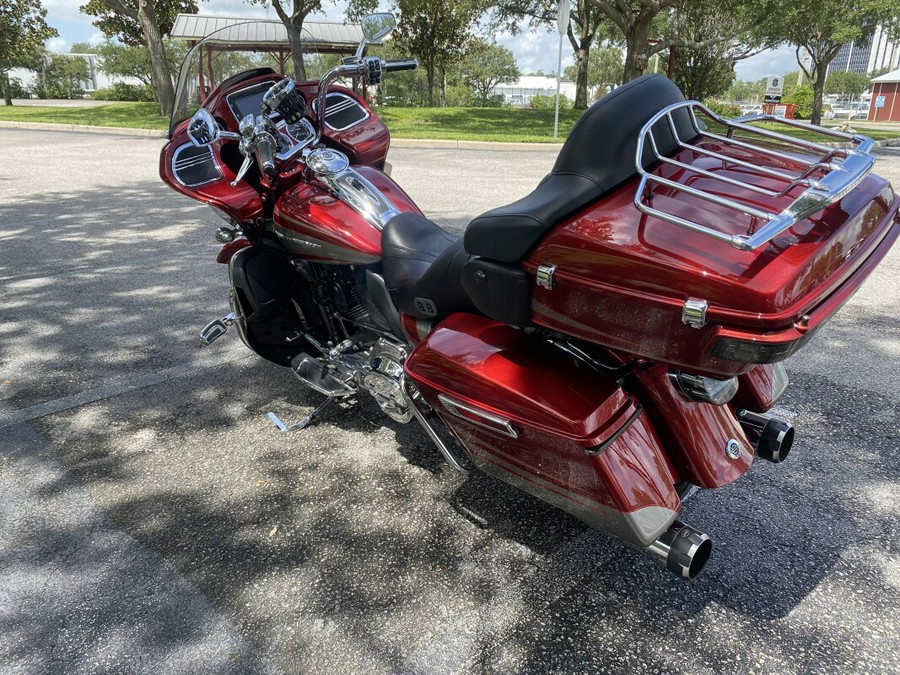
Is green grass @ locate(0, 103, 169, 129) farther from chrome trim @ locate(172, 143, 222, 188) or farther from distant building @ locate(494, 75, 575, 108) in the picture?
distant building @ locate(494, 75, 575, 108)

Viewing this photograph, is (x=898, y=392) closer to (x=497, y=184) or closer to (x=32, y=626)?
(x=32, y=626)

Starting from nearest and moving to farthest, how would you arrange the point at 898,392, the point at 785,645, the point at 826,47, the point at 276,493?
the point at 785,645, the point at 276,493, the point at 898,392, the point at 826,47

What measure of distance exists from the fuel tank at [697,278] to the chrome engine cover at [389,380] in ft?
3.19

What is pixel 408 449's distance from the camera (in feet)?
9.71

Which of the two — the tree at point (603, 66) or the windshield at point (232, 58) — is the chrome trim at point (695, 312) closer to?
the windshield at point (232, 58)

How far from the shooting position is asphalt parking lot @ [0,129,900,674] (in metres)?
1.91

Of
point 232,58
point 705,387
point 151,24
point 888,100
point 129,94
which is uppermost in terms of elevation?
point 151,24

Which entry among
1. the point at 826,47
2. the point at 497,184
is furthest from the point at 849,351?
the point at 826,47

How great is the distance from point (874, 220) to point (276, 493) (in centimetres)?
227

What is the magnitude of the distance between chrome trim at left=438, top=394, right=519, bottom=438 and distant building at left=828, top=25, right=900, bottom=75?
3670 centimetres

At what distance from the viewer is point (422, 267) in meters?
2.41

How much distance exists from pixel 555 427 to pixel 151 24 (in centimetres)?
2085

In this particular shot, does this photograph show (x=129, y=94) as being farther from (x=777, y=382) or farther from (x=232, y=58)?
(x=777, y=382)

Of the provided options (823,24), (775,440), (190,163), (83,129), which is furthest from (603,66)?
(775,440)
